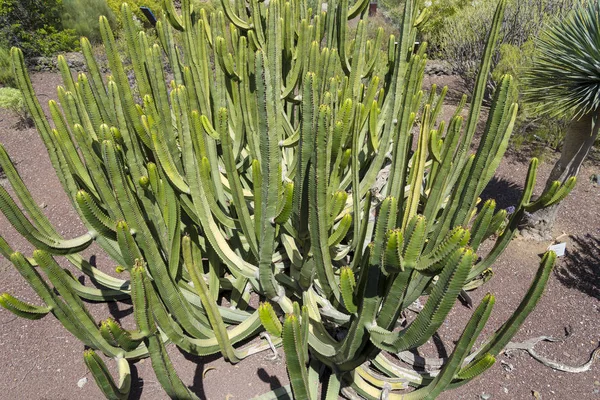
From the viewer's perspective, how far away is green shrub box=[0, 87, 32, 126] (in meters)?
6.04

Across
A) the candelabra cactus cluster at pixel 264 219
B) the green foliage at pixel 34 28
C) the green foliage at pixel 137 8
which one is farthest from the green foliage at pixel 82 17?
the candelabra cactus cluster at pixel 264 219

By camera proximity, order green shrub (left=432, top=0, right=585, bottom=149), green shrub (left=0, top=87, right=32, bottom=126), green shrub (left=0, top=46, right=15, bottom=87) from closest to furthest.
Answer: green shrub (left=0, top=87, right=32, bottom=126) → green shrub (left=432, top=0, right=585, bottom=149) → green shrub (left=0, top=46, right=15, bottom=87)

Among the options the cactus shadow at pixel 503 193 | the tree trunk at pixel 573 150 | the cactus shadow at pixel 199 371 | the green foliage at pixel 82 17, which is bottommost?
the cactus shadow at pixel 199 371

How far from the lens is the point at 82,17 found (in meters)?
9.48

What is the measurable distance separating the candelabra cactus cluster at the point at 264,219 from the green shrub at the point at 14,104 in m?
4.57

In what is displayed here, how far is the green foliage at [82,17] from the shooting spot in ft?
30.6

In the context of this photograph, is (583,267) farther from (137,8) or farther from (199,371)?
(137,8)

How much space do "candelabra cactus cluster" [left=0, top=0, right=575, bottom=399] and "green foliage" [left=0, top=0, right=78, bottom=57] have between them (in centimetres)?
726

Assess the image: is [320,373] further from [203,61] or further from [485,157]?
[203,61]

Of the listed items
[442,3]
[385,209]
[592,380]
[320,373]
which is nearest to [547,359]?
[592,380]

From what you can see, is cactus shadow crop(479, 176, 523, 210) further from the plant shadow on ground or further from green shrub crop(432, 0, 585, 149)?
green shrub crop(432, 0, 585, 149)

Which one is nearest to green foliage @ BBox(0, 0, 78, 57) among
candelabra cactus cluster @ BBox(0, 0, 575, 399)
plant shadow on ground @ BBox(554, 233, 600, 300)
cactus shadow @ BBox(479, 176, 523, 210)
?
candelabra cactus cluster @ BBox(0, 0, 575, 399)

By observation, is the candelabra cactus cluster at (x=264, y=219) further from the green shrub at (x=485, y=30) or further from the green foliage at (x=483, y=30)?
the green foliage at (x=483, y=30)

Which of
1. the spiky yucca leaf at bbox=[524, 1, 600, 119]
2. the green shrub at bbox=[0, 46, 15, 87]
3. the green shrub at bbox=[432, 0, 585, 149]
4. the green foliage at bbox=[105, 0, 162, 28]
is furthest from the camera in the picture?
the green foliage at bbox=[105, 0, 162, 28]
